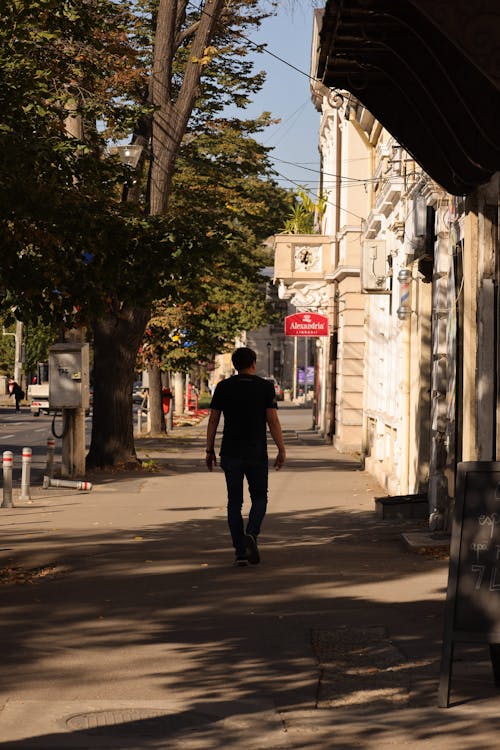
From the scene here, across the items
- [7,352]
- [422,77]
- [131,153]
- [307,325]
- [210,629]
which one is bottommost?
[210,629]

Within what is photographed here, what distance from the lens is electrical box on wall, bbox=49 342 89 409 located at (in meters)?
25.5

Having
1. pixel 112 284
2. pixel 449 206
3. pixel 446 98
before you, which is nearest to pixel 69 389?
pixel 449 206

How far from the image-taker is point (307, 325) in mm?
42062

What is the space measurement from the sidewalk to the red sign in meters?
24.9

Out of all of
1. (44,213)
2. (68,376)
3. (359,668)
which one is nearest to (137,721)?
(359,668)

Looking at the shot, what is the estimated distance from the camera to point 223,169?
4069 centimetres

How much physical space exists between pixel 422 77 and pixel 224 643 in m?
A: 4.69

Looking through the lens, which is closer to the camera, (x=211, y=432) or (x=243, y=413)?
(x=243, y=413)

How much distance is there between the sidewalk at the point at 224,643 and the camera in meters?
6.65

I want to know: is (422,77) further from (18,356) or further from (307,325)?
(18,356)

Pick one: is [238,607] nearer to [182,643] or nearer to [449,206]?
[182,643]

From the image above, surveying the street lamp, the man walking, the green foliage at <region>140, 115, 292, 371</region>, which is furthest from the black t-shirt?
the green foliage at <region>140, 115, 292, 371</region>

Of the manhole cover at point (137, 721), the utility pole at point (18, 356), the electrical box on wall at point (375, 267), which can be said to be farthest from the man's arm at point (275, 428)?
the utility pole at point (18, 356)

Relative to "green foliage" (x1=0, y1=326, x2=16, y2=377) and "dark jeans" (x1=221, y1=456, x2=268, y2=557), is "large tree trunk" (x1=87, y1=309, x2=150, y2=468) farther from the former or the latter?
"green foliage" (x1=0, y1=326, x2=16, y2=377)
